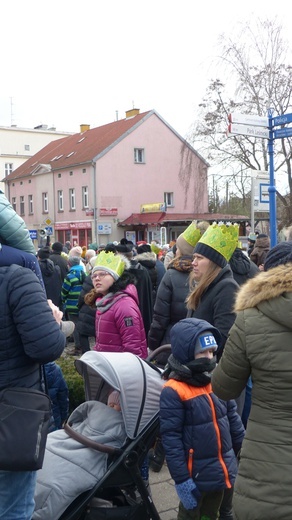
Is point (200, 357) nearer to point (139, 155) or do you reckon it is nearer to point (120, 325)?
point (120, 325)

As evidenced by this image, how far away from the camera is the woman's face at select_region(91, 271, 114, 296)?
471 centimetres

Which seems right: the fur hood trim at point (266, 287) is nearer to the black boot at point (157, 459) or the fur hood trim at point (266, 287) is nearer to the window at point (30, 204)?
the black boot at point (157, 459)

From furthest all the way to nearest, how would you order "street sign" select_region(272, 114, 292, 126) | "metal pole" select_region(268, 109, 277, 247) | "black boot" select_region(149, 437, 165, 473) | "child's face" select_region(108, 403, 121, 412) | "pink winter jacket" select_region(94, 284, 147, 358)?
"metal pole" select_region(268, 109, 277, 247), "street sign" select_region(272, 114, 292, 126), "black boot" select_region(149, 437, 165, 473), "pink winter jacket" select_region(94, 284, 147, 358), "child's face" select_region(108, 403, 121, 412)

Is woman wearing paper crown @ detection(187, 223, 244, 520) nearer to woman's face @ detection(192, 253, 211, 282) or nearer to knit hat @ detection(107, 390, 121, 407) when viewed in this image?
woman's face @ detection(192, 253, 211, 282)

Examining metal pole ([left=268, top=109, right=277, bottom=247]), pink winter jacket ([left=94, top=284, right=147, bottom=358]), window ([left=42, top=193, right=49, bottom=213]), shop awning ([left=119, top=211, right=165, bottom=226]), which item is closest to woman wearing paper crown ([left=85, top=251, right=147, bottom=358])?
pink winter jacket ([left=94, top=284, right=147, bottom=358])

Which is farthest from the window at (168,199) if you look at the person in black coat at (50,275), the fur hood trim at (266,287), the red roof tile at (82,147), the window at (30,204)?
the fur hood trim at (266,287)

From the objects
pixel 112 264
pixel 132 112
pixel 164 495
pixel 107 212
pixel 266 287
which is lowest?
pixel 164 495

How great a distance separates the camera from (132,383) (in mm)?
3271

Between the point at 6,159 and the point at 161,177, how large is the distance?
93.4 feet

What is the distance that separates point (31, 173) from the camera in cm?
4512

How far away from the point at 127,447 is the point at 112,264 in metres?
1.91

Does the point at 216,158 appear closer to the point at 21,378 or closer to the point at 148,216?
the point at 148,216

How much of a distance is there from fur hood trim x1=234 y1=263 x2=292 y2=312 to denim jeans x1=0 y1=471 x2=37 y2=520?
1224 millimetres

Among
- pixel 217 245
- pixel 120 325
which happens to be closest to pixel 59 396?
pixel 120 325
